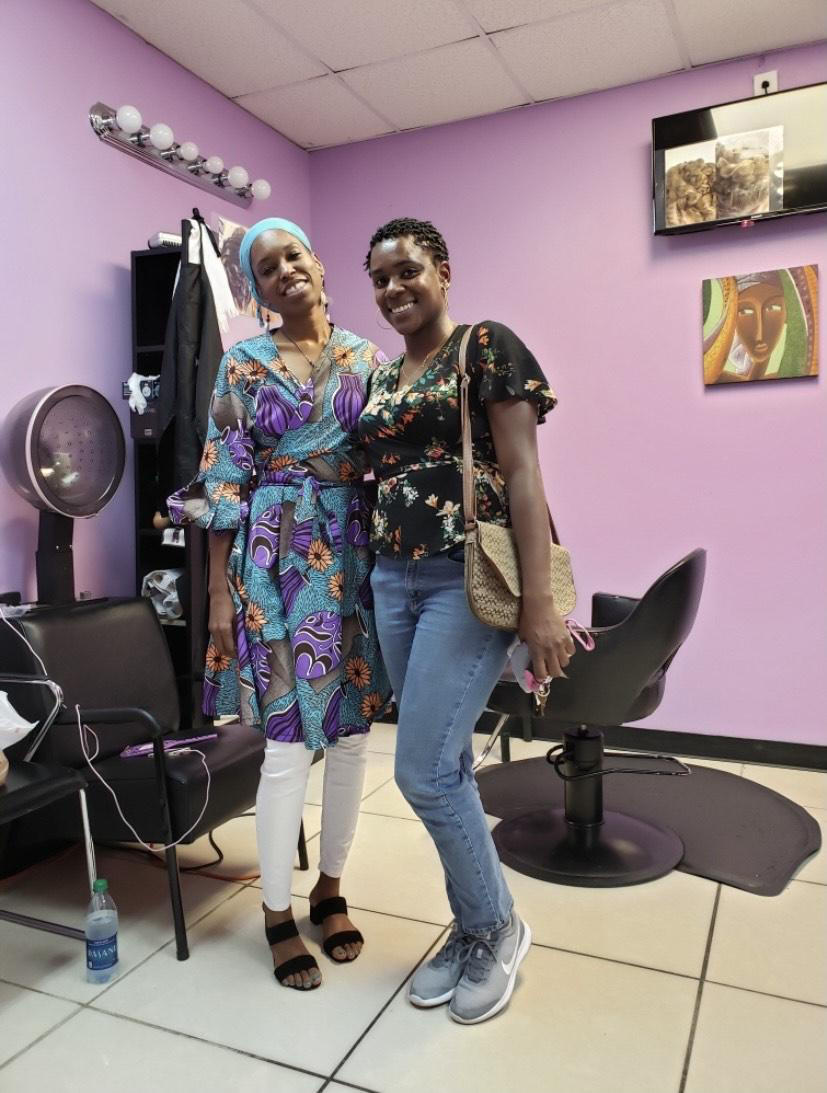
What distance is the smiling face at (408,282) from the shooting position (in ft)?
4.90

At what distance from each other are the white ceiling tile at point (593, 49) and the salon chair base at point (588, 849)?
8.55ft

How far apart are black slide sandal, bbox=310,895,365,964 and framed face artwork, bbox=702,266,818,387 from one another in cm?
229

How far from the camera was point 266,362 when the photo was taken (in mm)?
1709

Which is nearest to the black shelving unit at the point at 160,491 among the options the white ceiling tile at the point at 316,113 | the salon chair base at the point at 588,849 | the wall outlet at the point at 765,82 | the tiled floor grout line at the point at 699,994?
the white ceiling tile at the point at 316,113

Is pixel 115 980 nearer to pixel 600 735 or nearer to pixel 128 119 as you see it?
pixel 600 735

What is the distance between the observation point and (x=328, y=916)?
1.82 metres

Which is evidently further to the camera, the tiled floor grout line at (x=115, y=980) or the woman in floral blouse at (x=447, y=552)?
the tiled floor grout line at (x=115, y=980)

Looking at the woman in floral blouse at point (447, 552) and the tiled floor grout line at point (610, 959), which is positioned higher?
the woman in floral blouse at point (447, 552)

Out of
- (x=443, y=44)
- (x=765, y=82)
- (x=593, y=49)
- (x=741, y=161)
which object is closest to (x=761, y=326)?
(x=741, y=161)

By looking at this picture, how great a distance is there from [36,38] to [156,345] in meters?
0.95

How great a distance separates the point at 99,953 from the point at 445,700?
3.02 ft

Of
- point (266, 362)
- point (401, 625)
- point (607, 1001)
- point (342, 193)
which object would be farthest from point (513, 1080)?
point (342, 193)

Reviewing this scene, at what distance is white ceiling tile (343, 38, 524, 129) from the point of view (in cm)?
306

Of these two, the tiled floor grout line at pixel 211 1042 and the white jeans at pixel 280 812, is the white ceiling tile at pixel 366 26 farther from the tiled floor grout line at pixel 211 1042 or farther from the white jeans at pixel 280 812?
the tiled floor grout line at pixel 211 1042
